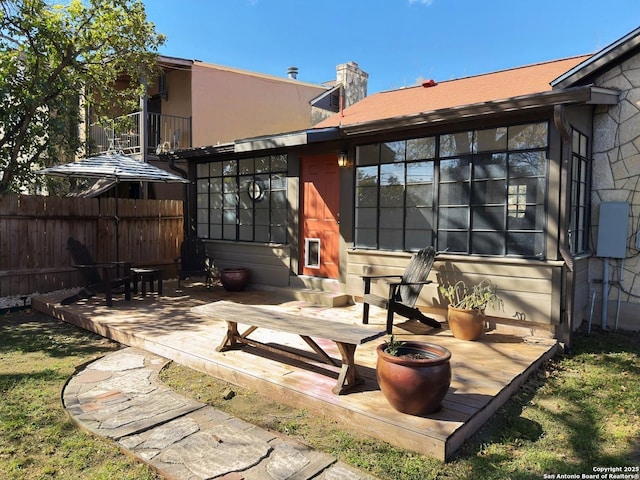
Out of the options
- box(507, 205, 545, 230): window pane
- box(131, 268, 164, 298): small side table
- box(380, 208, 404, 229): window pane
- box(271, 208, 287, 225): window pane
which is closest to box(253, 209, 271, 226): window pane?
box(271, 208, 287, 225): window pane

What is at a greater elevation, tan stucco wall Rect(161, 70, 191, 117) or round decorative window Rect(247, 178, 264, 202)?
tan stucco wall Rect(161, 70, 191, 117)

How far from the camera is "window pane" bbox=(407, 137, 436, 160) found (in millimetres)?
5595

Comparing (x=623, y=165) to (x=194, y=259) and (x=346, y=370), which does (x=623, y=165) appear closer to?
(x=346, y=370)

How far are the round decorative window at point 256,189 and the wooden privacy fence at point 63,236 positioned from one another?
219cm

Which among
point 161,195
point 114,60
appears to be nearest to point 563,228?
point 114,60

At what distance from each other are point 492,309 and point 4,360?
5.17m

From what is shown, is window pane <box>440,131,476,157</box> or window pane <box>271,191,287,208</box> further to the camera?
window pane <box>271,191,287,208</box>

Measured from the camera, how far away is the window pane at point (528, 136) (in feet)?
15.6

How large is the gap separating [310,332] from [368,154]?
3.64 metres

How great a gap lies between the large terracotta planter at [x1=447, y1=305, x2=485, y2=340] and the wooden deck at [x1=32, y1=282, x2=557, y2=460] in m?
0.10

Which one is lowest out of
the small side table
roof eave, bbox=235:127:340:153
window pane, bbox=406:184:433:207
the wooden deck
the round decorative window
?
the wooden deck

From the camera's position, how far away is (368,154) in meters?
6.27

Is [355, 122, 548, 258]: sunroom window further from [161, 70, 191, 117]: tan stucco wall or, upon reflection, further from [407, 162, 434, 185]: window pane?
[161, 70, 191, 117]: tan stucco wall

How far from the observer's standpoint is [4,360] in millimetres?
4289
